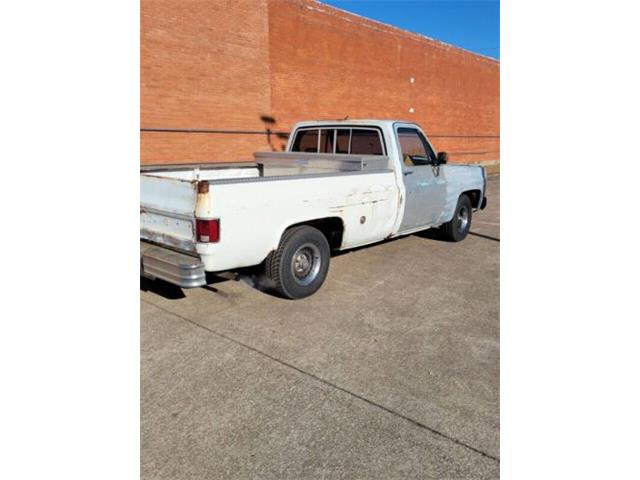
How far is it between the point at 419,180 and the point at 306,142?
1737mm

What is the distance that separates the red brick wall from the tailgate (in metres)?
7.34

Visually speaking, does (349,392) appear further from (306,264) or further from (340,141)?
(340,141)

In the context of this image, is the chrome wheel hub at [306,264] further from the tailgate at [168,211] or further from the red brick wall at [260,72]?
the red brick wall at [260,72]

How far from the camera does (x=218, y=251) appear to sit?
4266mm

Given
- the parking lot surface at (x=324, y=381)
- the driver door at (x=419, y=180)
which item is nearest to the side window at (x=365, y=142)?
the driver door at (x=419, y=180)

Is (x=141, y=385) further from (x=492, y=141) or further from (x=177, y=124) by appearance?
(x=492, y=141)

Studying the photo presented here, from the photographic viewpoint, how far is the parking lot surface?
106 inches

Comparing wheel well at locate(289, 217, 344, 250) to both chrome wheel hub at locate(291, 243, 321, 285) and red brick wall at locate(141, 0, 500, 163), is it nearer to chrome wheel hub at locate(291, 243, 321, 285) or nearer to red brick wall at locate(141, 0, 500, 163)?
chrome wheel hub at locate(291, 243, 321, 285)

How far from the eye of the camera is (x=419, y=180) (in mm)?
6637

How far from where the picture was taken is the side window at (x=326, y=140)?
272 inches

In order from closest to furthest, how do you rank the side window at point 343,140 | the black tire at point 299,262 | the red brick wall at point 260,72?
the black tire at point 299,262 < the side window at point 343,140 < the red brick wall at point 260,72

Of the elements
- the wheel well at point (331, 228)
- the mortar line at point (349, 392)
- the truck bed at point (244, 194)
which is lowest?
the mortar line at point (349, 392)

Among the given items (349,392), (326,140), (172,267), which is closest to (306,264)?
(172,267)

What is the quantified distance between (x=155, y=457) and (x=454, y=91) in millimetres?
25073
